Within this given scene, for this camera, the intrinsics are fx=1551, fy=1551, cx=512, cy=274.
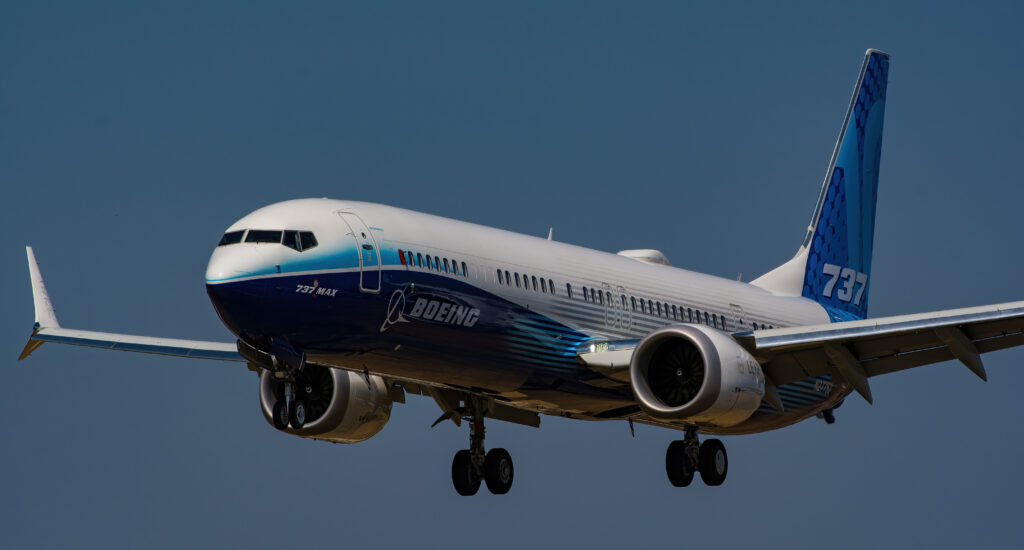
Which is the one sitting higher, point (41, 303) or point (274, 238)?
point (274, 238)

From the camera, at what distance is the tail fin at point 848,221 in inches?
1925

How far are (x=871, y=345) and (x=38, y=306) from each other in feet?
69.6

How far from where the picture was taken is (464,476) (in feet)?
129

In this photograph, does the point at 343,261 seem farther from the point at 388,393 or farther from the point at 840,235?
the point at 840,235

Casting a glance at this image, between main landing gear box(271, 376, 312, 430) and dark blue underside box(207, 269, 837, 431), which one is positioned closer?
dark blue underside box(207, 269, 837, 431)

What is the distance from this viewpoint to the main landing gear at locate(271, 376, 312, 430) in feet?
105

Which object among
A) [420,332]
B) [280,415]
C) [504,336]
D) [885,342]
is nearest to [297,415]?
[280,415]

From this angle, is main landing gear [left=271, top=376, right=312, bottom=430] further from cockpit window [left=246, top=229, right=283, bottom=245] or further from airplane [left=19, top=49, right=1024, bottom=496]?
cockpit window [left=246, top=229, right=283, bottom=245]

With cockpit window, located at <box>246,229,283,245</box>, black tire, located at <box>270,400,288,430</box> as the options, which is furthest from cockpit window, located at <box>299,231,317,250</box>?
black tire, located at <box>270,400,288,430</box>

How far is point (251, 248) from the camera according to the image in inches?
1168

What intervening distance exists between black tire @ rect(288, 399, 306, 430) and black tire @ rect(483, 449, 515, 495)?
8284 millimetres

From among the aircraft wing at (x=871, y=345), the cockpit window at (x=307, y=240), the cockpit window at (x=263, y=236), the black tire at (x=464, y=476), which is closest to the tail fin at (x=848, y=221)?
the aircraft wing at (x=871, y=345)

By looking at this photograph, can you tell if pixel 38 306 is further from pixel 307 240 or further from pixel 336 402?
pixel 307 240

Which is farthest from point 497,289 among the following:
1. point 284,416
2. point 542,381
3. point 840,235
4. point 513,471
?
point 840,235
